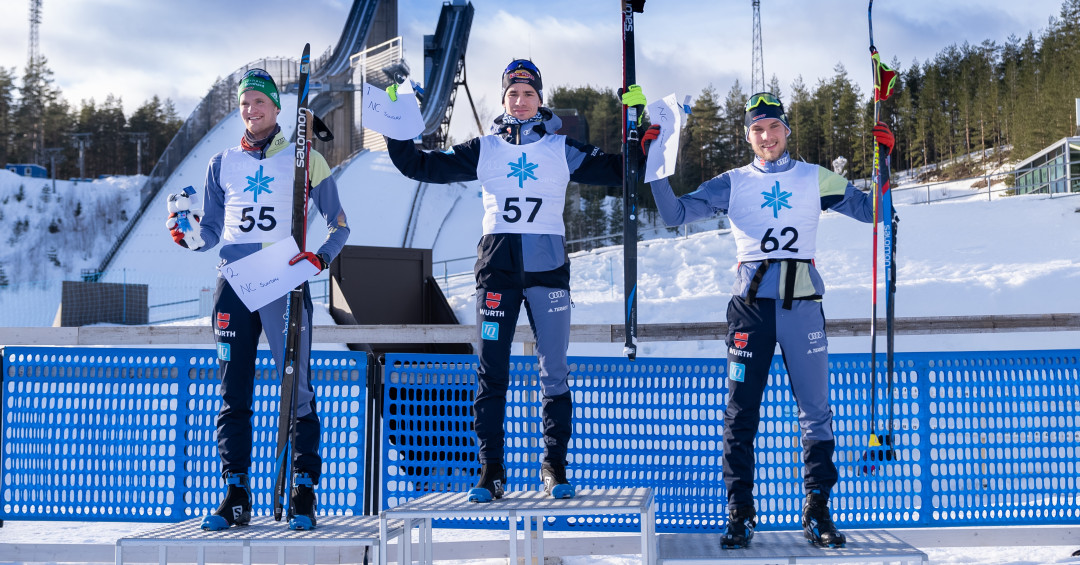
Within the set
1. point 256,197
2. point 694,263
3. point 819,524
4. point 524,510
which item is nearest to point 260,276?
point 256,197

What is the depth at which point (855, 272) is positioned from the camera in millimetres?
20250

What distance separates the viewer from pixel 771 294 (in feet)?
11.6

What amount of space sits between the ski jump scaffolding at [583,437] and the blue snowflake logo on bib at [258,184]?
1060 mm

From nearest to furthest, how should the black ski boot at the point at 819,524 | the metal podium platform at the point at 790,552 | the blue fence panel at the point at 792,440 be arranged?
the metal podium platform at the point at 790,552 < the black ski boot at the point at 819,524 < the blue fence panel at the point at 792,440

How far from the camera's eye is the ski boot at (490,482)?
324cm

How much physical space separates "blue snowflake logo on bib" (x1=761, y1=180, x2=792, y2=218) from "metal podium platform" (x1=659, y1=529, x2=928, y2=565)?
1404 millimetres

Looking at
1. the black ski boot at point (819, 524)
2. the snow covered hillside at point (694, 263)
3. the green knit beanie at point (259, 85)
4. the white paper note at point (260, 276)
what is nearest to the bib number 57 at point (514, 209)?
the white paper note at point (260, 276)

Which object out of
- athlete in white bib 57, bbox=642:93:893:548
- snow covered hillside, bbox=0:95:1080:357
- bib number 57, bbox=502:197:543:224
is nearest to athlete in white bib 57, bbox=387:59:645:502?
bib number 57, bbox=502:197:543:224

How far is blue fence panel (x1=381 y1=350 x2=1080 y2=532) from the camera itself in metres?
4.10

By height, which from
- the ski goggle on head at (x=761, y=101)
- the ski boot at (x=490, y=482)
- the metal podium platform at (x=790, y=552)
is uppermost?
the ski goggle on head at (x=761, y=101)

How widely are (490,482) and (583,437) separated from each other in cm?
95

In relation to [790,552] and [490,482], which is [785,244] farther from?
[490,482]

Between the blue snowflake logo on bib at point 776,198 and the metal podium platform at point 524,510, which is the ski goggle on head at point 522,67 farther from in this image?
the metal podium platform at point 524,510

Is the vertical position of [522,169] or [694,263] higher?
[694,263]
